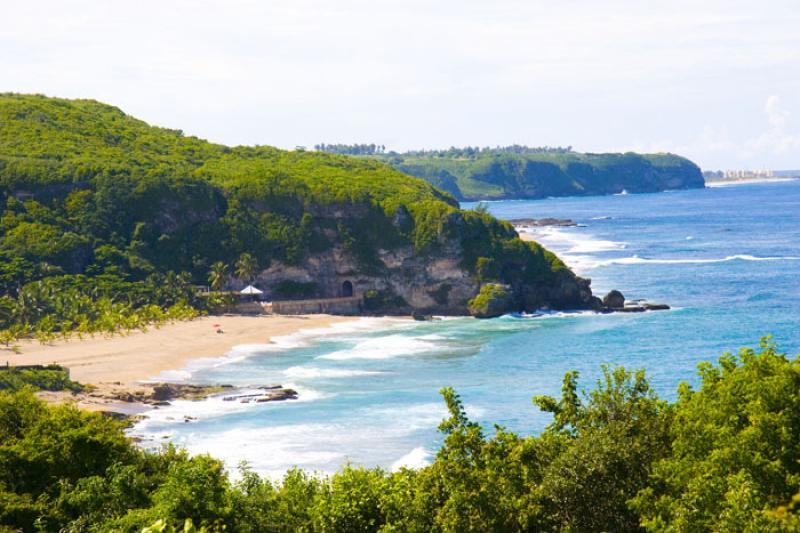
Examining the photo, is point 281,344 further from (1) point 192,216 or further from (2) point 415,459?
(2) point 415,459

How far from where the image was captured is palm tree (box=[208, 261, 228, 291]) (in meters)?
122

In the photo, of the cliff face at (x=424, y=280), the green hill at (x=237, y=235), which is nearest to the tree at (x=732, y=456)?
the cliff face at (x=424, y=280)

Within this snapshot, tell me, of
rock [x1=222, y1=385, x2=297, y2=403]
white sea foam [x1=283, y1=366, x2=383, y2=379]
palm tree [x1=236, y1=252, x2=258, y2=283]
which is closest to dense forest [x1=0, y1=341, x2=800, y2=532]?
rock [x1=222, y1=385, x2=297, y2=403]

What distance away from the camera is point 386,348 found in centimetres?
9512

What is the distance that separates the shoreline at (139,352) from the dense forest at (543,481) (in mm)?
34768

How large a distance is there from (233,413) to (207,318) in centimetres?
4586

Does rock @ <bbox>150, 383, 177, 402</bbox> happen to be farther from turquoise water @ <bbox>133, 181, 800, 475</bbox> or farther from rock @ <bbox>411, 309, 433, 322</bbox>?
rock @ <bbox>411, 309, 433, 322</bbox>

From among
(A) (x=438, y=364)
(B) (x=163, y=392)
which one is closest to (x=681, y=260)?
(A) (x=438, y=364)

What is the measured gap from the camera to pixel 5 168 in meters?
131

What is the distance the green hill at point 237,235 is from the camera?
12094cm

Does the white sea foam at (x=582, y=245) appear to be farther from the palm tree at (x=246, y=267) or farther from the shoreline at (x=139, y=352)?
the shoreline at (x=139, y=352)

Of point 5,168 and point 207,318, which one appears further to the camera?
point 5,168

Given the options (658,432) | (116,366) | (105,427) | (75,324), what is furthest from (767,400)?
(75,324)

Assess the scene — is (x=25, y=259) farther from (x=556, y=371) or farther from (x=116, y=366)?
(x=556, y=371)
